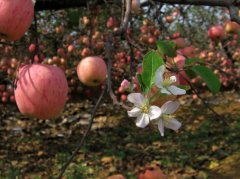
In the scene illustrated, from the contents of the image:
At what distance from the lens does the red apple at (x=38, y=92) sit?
4.13 feet

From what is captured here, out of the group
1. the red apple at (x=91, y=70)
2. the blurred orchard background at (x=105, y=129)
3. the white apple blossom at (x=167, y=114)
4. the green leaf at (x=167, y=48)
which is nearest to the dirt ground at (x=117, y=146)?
the blurred orchard background at (x=105, y=129)

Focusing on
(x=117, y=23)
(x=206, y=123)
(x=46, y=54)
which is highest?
Result: (x=117, y=23)

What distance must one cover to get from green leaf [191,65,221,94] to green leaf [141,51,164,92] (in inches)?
9.7

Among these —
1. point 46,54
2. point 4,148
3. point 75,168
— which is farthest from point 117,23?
point 4,148

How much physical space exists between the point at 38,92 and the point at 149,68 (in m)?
0.44

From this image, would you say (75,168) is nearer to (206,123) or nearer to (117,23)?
(117,23)

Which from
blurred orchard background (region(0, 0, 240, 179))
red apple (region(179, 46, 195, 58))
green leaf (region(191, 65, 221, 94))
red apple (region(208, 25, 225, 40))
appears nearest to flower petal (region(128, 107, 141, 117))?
green leaf (region(191, 65, 221, 94))

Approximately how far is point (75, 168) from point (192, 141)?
1474 mm

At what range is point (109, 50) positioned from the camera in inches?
44.6

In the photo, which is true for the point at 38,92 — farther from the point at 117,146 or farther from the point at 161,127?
the point at 117,146

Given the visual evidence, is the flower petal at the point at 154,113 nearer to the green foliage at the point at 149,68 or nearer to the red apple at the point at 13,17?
the green foliage at the point at 149,68

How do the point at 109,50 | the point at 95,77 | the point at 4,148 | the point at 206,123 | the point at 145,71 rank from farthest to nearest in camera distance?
1. the point at 206,123
2. the point at 4,148
3. the point at 95,77
4. the point at 109,50
5. the point at 145,71

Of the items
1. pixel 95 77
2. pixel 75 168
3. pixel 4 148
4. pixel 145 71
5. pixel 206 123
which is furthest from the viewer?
pixel 206 123

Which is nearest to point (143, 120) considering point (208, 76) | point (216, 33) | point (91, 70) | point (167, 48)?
point (208, 76)
